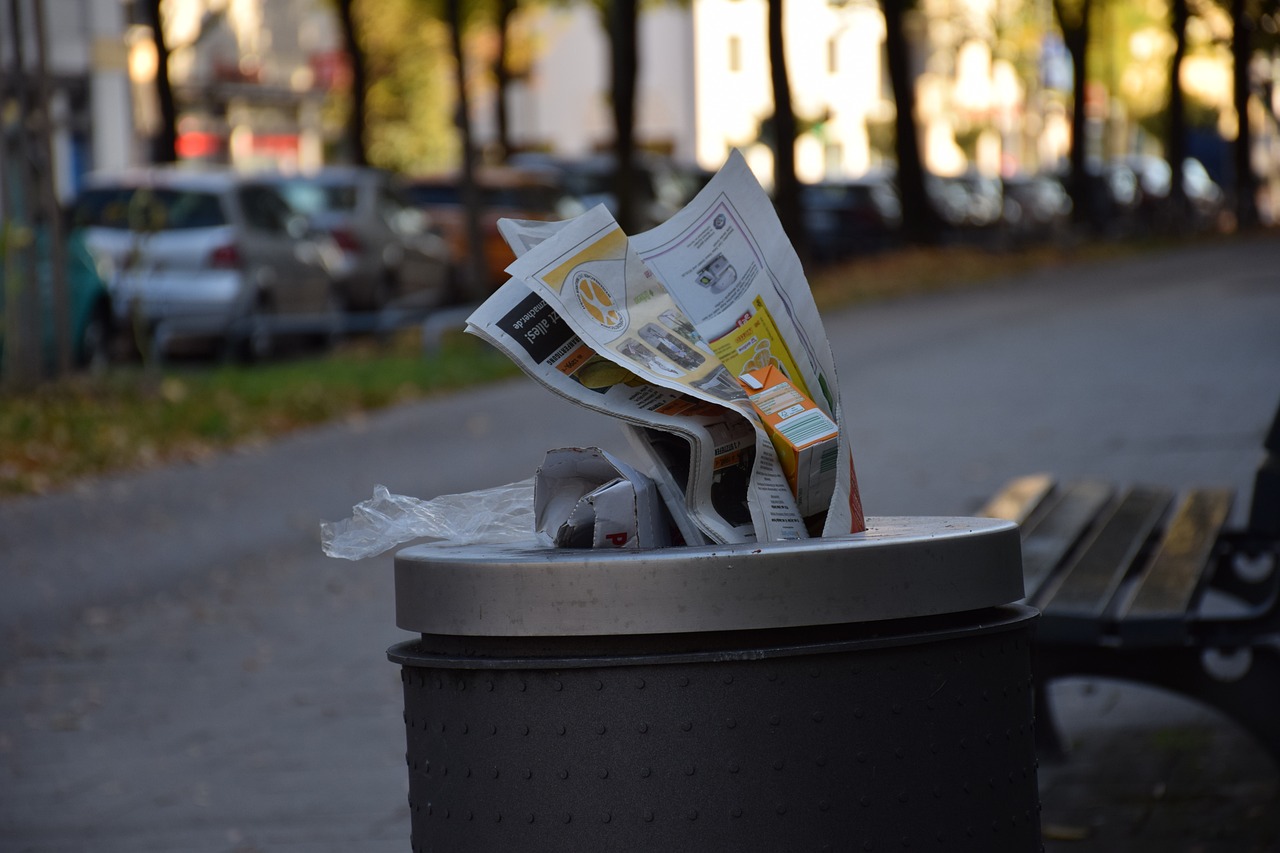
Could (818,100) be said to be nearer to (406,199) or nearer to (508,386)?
(406,199)

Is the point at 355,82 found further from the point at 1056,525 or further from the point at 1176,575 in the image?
the point at 1176,575

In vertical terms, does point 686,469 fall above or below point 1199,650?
above

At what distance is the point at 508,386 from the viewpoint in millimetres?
14859

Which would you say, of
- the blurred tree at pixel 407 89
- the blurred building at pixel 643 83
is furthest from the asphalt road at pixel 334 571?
the blurred tree at pixel 407 89

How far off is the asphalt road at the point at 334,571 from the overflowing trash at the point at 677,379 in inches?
90.6

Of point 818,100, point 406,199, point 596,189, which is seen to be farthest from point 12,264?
point 818,100

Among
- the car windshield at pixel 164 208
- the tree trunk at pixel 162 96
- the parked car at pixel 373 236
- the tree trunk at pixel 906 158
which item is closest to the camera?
the car windshield at pixel 164 208

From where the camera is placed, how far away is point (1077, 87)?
117ft

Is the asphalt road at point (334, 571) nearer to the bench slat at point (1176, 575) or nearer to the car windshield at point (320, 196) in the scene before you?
the bench slat at point (1176, 575)

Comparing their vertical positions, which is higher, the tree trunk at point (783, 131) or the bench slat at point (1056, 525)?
the tree trunk at point (783, 131)

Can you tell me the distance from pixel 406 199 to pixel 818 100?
48288 millimetres

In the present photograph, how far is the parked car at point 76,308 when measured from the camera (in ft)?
46.4

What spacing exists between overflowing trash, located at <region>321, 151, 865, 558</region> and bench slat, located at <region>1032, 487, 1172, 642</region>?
1.69 meters

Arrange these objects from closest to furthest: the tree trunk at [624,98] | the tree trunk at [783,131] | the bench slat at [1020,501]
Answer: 1. the bench slat at [1020,501]
2. the tree trunk at [624,98]
3. the tree trunk at [783,131]
